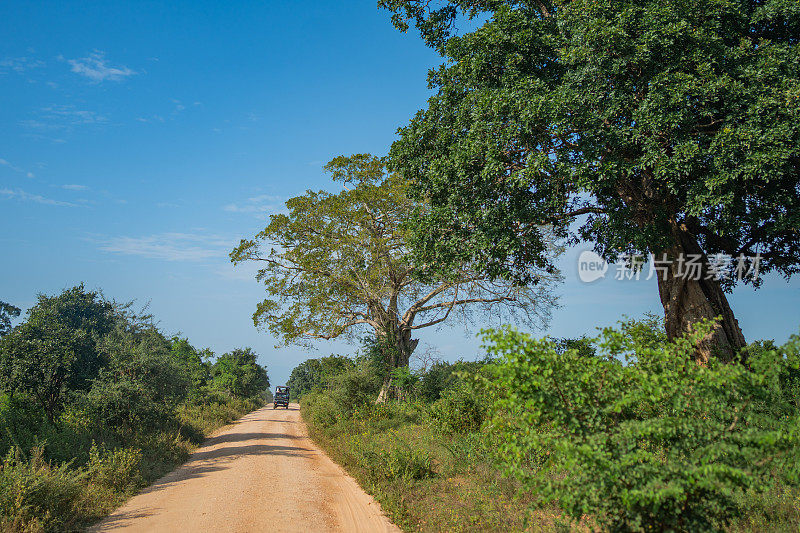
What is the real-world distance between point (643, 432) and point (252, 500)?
25.0ft

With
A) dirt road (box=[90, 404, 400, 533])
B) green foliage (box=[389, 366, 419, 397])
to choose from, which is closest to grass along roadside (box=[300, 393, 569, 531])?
dirt road (box=[90, 404, 400, 533])

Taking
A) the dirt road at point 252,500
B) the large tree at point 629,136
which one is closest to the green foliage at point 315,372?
the dirt road at point 252,500

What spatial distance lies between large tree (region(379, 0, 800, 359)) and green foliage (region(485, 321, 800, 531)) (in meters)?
5.51

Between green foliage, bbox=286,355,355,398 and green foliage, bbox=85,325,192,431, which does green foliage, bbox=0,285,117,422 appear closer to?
green foliage, bbox=85,325,192,431

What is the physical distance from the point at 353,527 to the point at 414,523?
104cm

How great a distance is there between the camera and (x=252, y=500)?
8.77 metres

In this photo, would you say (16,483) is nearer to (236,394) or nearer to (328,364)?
(328,364)

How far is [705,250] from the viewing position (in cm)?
1341

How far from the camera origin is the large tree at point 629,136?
899 centimetres

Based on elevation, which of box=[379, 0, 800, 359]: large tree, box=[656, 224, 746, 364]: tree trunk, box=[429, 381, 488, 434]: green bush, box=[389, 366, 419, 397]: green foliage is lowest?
box=[429, 381, 488, 434]: green bush

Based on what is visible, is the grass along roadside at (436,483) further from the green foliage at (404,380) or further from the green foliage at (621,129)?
the green foliage at (404,380)

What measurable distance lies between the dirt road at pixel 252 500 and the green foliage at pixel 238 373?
36755 millimetres

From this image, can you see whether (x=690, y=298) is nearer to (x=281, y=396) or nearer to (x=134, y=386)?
(x=134, y=386)

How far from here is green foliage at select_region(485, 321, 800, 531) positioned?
4.05 meters
